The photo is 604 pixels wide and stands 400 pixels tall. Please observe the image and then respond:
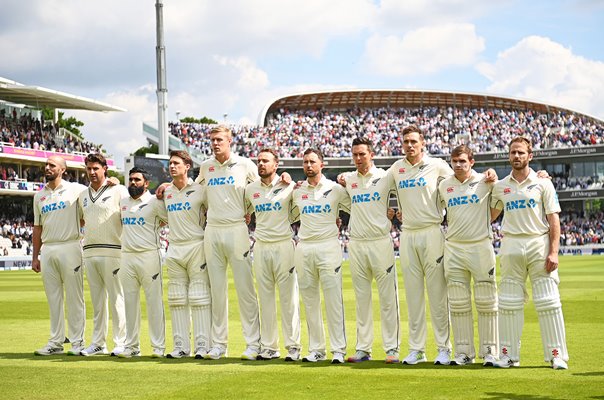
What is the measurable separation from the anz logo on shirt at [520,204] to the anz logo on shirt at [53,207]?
5.29m

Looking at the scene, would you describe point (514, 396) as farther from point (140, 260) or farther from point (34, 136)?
point (34, 136)

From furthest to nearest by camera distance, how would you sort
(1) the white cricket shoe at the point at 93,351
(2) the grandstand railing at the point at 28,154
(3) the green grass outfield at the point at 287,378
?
(2) the grandstand railing at the point at 28,154 < (1) the white cricket shoe at the point at 93,351 < (3) the green grass outfield at the point at 287,378

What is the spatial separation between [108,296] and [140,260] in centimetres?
75

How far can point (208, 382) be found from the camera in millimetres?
7660

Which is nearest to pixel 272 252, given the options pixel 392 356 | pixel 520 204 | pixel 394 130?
pixel 392 356

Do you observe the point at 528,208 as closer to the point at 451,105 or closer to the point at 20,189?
the point at 20,189

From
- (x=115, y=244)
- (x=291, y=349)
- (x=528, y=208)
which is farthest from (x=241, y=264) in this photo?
(x=528, y=208)

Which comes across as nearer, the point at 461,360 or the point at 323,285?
the point at 461,360

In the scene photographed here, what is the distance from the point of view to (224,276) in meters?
9.41

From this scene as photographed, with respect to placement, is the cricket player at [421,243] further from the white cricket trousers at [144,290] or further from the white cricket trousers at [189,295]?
the white cricket trousers at [144,290]

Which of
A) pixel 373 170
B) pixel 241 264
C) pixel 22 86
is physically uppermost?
pixel 22 86

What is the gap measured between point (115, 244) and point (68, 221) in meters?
0.68

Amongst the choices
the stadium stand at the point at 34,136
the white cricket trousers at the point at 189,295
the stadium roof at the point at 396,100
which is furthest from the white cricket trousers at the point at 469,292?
the stadium roof at the point at 396,100

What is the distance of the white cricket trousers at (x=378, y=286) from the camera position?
8852 mm
